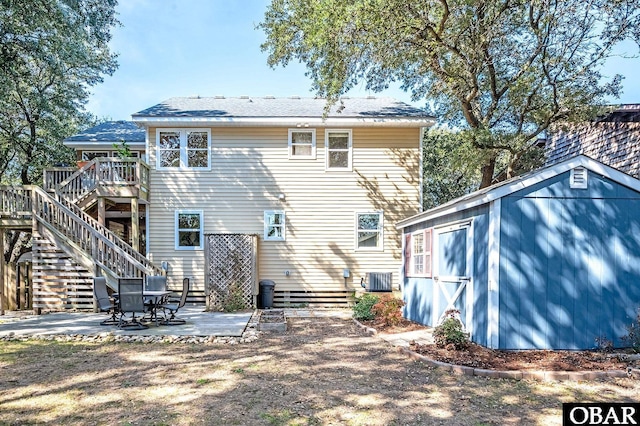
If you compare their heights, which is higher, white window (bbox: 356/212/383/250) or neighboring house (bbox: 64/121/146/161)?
neighboring house (bbox: 64/121/146/161)

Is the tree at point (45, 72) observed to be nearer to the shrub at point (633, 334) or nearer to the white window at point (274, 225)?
the white window at point (274, 225)

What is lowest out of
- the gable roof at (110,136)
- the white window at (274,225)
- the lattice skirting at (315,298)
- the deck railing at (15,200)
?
the lattice skirting at (315,298)

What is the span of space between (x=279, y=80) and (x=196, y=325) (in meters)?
11.1

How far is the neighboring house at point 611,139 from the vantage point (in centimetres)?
1013

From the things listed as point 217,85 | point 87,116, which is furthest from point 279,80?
point 87,116

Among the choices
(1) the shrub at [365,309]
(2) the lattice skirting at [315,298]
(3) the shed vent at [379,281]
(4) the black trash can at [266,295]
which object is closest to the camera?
(1) the shrub at [365,309]

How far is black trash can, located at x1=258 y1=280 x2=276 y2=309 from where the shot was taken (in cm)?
1244

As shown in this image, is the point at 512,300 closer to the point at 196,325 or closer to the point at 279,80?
the point at 196,325

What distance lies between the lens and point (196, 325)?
8.89m

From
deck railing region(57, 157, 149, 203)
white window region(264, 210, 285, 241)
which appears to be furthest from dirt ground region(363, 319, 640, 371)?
deck railing region(57, 157, 149, 203)

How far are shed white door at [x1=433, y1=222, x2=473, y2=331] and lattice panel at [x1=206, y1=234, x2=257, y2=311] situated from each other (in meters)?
5.72

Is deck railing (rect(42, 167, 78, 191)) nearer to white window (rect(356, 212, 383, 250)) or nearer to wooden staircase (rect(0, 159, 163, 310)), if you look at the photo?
wooden staircase (rect(0, 159, 163, 310))

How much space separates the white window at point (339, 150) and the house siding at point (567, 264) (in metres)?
7.74

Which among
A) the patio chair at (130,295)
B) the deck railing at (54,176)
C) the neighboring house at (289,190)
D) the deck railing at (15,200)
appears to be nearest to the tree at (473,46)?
the neighboring house at (289,190)
